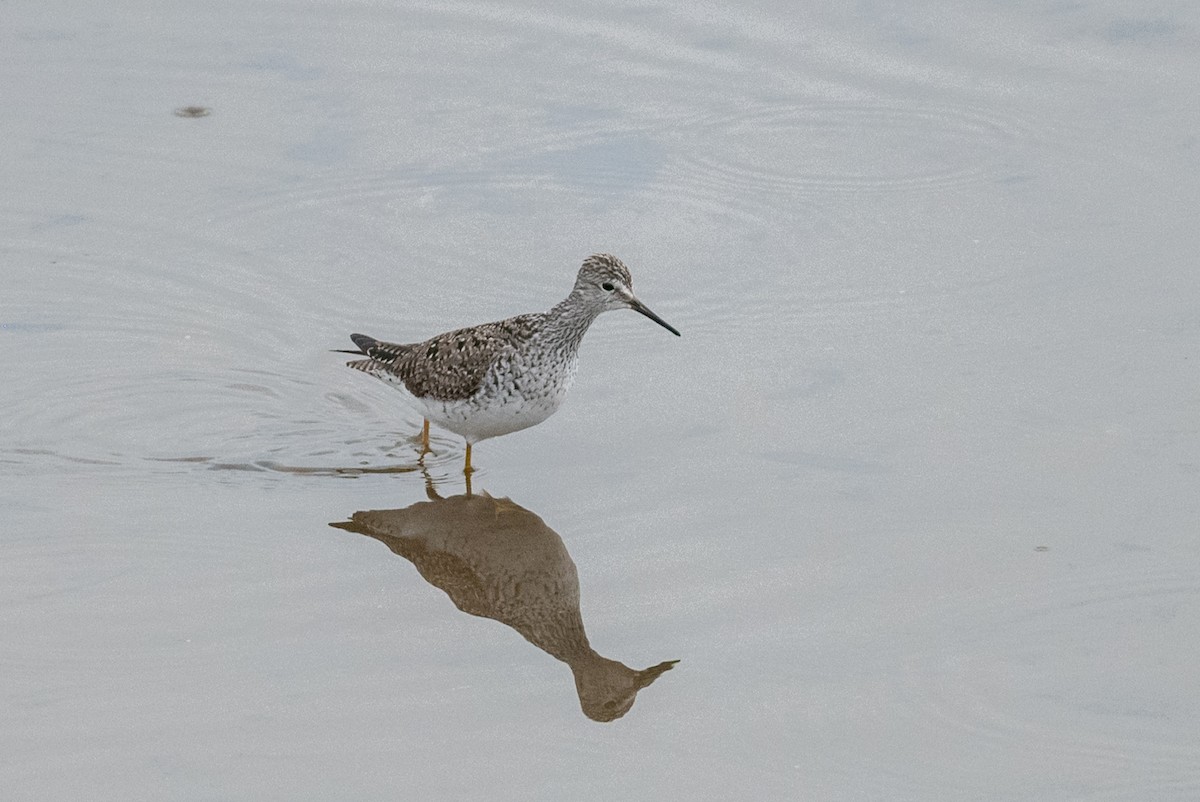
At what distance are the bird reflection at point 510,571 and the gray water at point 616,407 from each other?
29mm

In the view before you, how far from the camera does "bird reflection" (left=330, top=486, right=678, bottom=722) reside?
639cm

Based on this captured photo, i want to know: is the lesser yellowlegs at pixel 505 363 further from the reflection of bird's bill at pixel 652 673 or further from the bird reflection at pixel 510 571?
the reflection of bird's bill at pixel 652 673

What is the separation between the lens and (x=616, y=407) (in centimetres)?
848

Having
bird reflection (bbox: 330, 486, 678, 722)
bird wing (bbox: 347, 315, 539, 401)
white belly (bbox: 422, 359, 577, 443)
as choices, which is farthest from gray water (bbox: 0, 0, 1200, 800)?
bird wing (bbox: 347, 315, 539, 401)

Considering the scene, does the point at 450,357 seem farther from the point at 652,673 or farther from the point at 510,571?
the point at 652,673

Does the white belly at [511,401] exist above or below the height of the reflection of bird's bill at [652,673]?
above

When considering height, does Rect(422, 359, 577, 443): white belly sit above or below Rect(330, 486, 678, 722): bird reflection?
above

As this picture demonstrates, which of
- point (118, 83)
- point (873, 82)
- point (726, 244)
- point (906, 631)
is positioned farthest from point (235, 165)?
point (906, 631)

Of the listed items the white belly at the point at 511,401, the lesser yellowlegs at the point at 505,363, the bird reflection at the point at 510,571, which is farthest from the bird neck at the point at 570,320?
the bird reflection at the point at 510,571

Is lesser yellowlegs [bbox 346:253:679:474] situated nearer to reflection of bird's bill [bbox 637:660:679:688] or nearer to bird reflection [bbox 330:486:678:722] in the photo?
bird reflection [bbox 330:486:678:722]

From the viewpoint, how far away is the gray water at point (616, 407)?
237 inches

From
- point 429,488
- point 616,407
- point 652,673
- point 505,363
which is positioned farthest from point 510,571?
point 616,407

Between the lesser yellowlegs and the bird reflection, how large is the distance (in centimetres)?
43

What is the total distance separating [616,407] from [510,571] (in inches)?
57.0
